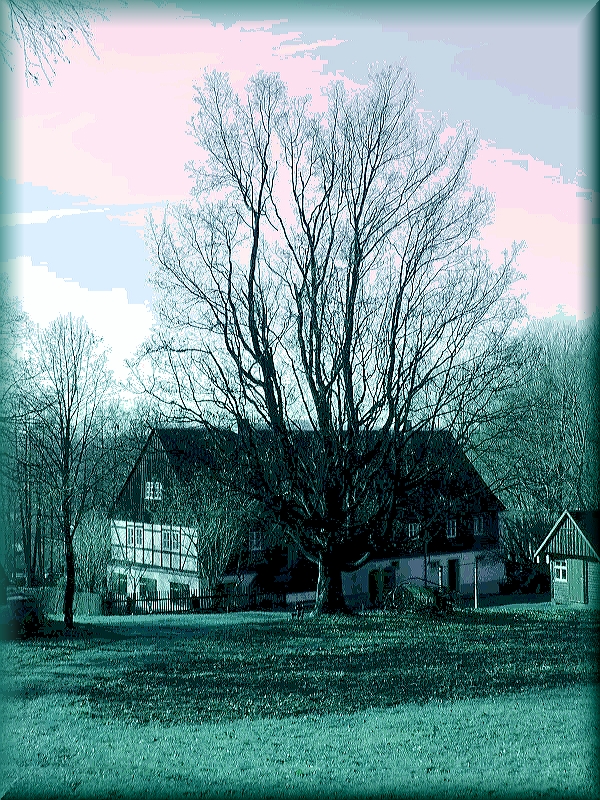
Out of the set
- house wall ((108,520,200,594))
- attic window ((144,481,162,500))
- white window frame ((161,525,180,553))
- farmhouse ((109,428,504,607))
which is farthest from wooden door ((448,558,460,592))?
white window frame ((161,525,180,553))

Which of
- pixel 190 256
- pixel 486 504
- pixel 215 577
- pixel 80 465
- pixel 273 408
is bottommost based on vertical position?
pixel 215 577

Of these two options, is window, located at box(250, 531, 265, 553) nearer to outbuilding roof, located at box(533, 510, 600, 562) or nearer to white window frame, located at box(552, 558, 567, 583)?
white window frame, located at box(552, 558, 567, 583)

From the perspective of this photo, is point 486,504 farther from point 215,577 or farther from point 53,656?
point 215,577

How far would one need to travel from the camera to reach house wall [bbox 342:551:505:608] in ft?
23.7

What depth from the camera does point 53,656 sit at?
5199 millimetres

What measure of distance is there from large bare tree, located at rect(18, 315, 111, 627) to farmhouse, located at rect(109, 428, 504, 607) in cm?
64

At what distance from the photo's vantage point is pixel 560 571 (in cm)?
507

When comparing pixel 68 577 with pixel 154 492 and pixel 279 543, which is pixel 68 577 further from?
pixel 279 543

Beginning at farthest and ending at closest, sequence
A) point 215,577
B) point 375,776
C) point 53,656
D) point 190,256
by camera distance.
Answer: point 215,577
point 190,256
point 53,656
point 375,776

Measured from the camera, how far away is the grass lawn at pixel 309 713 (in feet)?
10.9

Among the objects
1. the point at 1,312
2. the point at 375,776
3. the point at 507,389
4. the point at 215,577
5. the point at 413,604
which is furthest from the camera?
the point at 215,577

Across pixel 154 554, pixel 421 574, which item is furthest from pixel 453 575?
pixel 154 554

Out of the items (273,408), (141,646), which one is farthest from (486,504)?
(141,646)

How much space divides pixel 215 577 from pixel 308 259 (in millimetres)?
5734
